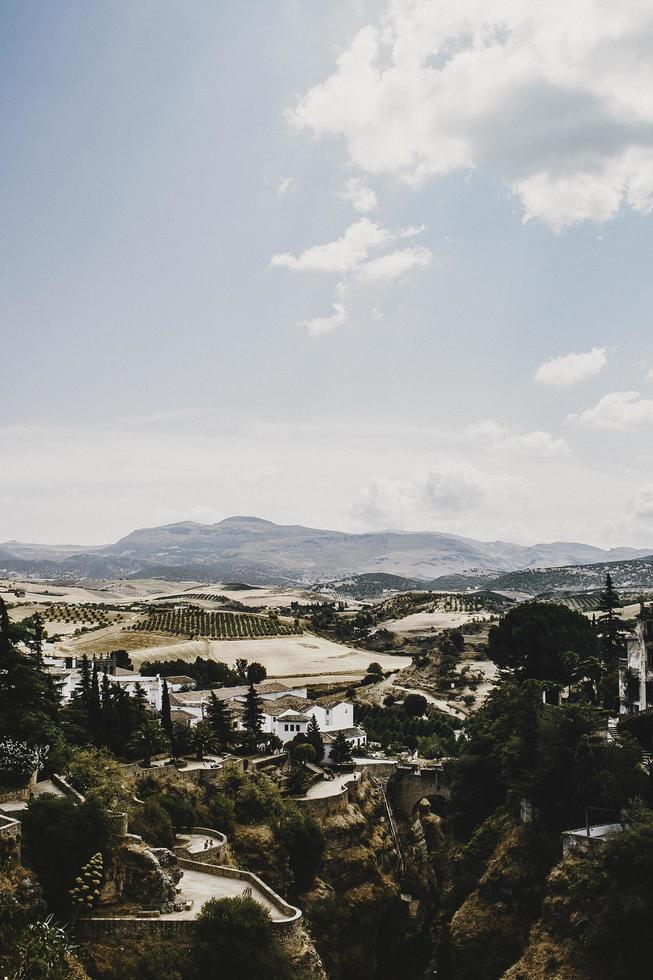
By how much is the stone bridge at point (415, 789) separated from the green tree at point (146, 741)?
17.7m

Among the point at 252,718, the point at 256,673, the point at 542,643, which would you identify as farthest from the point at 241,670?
the point at 542,643

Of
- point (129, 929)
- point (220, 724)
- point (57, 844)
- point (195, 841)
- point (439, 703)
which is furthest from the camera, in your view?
point (439, 703)

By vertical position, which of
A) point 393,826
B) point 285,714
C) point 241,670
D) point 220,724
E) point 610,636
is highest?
point 610,636

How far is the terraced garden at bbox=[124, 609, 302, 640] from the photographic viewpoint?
443ft

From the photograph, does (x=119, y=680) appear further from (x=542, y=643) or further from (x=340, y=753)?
(x=542, y=643)

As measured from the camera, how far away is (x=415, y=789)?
5700 centimetres

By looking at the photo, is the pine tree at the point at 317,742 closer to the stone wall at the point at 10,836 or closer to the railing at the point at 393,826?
the railing at the point at 393,826

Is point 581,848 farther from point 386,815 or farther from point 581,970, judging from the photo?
point 386,815

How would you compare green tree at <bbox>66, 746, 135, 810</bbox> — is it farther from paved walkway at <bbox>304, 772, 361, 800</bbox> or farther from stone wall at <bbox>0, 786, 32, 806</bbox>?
paved walkway at <bbox>304, 772, 361, 800</bbox>

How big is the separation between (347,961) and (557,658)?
103 feet

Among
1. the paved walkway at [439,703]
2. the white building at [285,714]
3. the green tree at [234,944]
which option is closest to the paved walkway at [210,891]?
the green tree at [234,944]

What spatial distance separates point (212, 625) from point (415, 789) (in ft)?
Answer: 298

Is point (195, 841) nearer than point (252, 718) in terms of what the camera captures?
Yes

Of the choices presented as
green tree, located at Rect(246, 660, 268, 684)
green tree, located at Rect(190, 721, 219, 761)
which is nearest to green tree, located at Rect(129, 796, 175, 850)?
green tree, located at Rect(190, 721, 219, 761)
